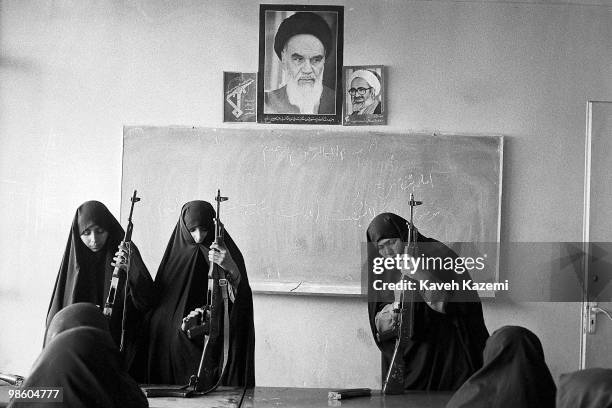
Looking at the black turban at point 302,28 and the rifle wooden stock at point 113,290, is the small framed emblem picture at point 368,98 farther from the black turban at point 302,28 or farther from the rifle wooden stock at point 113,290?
the rifle wooden stock at point 113,290

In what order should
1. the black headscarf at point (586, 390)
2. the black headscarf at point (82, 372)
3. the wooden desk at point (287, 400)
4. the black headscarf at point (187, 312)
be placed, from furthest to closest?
the black headscarf at point (187, 312) < the wooden desk at point (287, 400) < the black headscarf at point (586, 390) < the black headscarf at point (82, 372)

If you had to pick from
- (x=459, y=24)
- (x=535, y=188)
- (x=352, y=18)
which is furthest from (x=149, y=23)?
(x=535, y=188)

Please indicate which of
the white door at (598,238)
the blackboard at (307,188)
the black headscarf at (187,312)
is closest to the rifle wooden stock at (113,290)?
the black headscarf at (187,312)

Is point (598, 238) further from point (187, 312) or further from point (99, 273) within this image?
point (99, 273)

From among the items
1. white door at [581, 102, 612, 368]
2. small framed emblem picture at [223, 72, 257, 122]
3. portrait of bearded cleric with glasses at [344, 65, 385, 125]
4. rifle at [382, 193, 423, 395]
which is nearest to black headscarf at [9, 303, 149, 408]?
rifle at [382, 193, 423, 395]

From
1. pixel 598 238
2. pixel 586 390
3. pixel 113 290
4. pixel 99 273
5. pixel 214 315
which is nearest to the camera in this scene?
pixel 586 390

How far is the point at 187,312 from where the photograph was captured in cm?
405

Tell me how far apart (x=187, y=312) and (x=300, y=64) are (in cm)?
183

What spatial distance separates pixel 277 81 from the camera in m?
4.93

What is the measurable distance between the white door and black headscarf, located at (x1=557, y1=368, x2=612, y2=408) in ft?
8.14

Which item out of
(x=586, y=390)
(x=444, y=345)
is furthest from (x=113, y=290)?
(x=586, y=390)

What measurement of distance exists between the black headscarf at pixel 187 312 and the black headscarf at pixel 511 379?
136 centimetres

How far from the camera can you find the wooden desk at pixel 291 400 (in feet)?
10.9

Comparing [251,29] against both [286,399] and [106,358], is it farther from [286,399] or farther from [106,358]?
[106,358]
